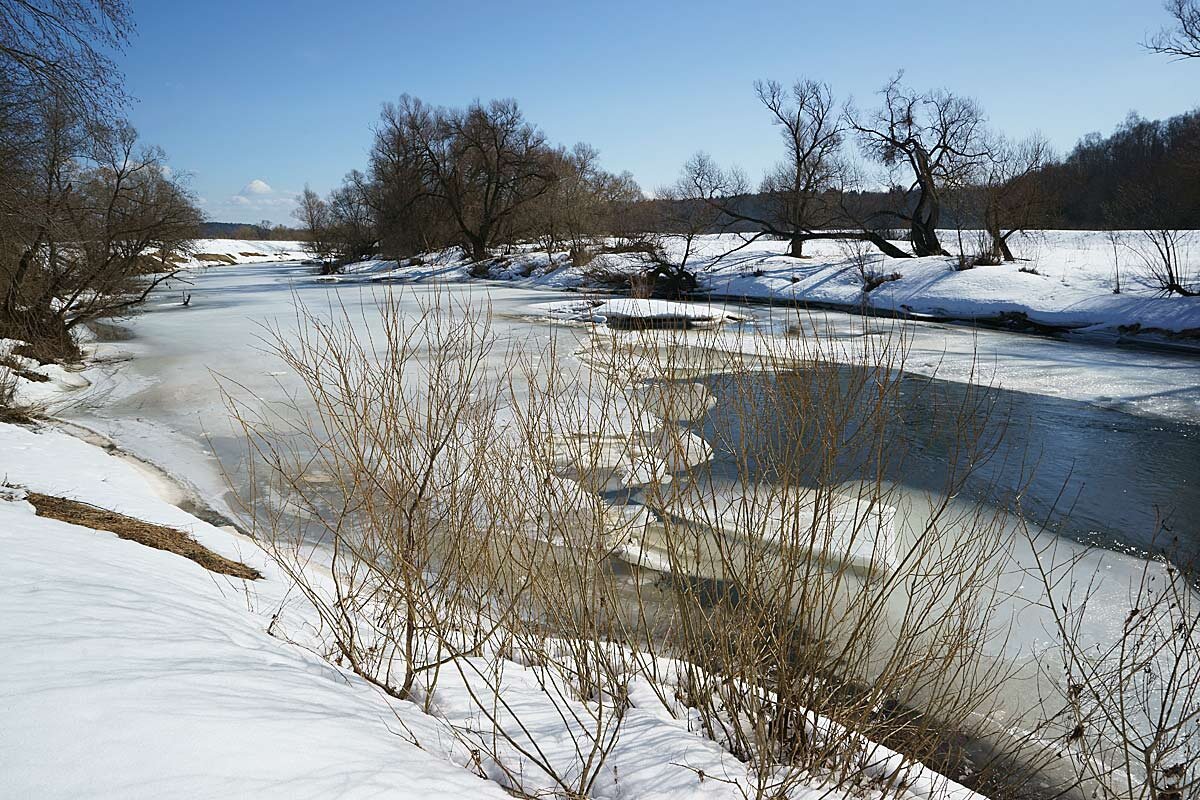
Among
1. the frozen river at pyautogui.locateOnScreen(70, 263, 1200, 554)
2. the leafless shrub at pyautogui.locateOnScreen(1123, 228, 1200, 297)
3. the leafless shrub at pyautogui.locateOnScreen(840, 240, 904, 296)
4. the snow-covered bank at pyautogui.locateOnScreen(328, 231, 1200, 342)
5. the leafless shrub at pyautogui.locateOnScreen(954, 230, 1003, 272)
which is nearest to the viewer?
the frozen river at pyautogui.locateOnScreen(70, 263, 1200, 554)

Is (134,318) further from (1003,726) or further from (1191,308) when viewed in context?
(1191,308)

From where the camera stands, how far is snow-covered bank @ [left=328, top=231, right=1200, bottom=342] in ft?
53.6

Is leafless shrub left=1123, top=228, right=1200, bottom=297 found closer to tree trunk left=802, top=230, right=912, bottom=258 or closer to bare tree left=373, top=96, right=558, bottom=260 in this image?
tree trunk left=802, top=230, right=912, bottom=258

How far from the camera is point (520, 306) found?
2261cm

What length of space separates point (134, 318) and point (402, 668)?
2166 centimetres

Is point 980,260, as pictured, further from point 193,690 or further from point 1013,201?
point 193,690

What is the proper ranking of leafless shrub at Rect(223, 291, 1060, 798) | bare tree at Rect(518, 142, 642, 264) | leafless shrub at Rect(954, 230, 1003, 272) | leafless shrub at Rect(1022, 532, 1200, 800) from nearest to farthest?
leafless shrub at Rect(223, 291, 1060, 798) → leafless shrub at Rect(1022, 532, 1200, 800) → leafless shrub at Rect(954, 230, 1003, 272) → bare tree at Rect(518, 142, 642, 264)

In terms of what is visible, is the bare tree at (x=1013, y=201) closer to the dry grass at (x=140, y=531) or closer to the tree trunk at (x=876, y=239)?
the tree trunk at (x=876, y=239)

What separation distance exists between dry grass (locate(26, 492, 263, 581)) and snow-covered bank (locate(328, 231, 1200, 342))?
6.68 metres

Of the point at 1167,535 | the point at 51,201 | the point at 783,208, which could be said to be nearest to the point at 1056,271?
the point at 783,208

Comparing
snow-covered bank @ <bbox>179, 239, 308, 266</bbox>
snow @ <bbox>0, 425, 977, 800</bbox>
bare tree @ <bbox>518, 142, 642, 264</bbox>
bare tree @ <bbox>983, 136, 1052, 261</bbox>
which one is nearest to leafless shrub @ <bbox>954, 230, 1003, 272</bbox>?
bare tree @ <bbox>983, 136, 1052, 261</bbox>

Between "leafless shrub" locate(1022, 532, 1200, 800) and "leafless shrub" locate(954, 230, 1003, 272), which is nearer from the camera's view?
"leafless shrub" locate(1022, 532, 1200, 800)

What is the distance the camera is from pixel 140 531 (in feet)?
17.1

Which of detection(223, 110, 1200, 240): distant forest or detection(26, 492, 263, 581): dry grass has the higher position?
detection(223, 110, 1200, 240): distant forest
